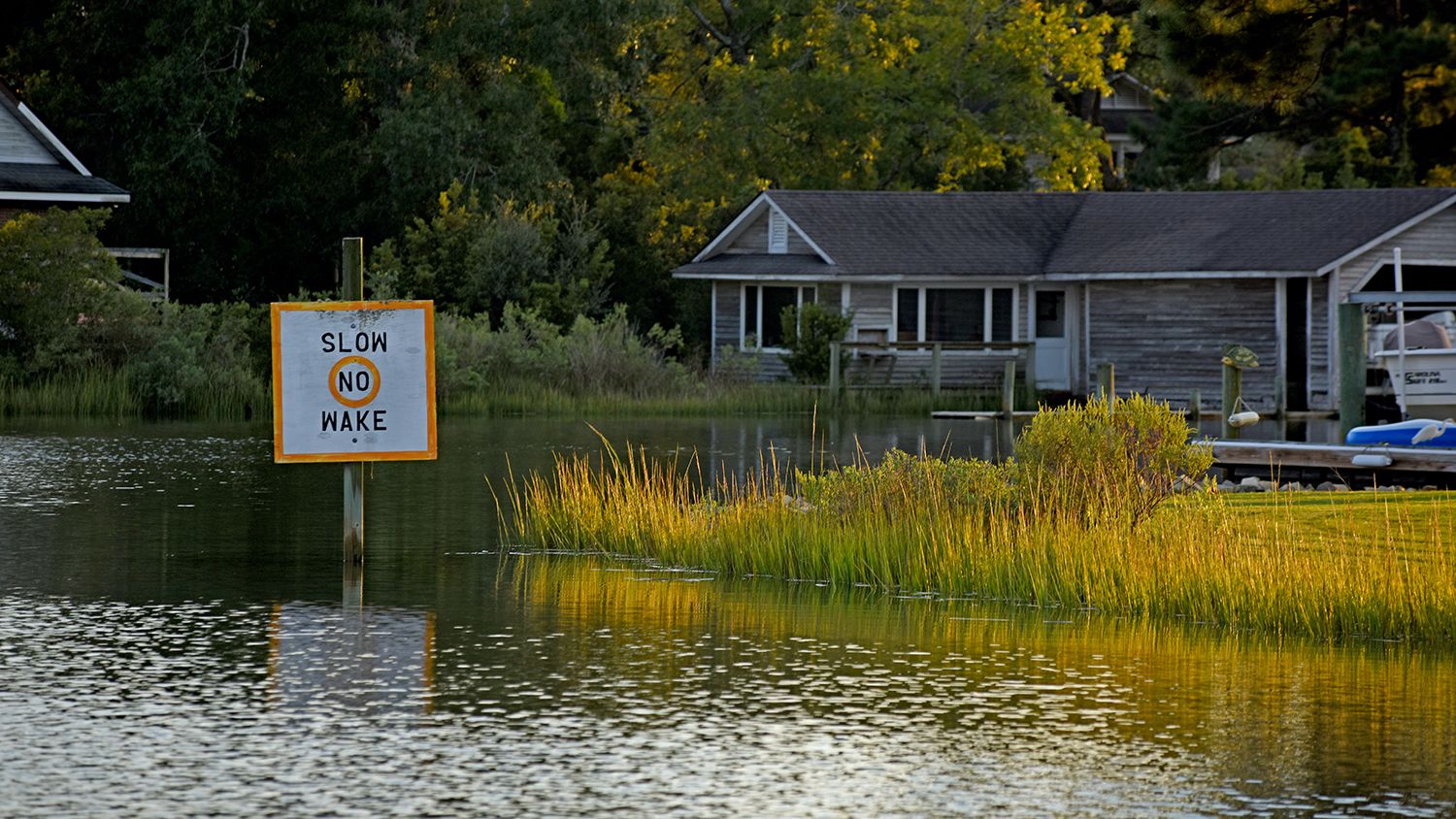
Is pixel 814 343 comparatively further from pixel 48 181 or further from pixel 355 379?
pixel 355 379

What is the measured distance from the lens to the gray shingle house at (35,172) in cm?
4281

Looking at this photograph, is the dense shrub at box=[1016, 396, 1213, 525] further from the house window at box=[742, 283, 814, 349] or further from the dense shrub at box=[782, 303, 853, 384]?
the house window at box=[742, 283, 814, 349]

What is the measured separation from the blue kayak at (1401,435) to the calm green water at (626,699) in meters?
12.7

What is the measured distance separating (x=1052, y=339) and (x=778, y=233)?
255 inches

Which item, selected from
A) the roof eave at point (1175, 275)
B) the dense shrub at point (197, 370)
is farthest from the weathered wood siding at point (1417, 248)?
the dense shrub at point (197, 370)

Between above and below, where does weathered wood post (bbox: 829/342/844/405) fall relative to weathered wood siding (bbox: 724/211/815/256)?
below

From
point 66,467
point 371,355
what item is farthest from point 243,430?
point 371,355

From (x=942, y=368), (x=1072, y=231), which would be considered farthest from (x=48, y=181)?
(x=1072, y=231)

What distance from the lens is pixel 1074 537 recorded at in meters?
15.8

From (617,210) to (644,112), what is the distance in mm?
8888

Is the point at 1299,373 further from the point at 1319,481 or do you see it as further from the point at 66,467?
the point at 66,467

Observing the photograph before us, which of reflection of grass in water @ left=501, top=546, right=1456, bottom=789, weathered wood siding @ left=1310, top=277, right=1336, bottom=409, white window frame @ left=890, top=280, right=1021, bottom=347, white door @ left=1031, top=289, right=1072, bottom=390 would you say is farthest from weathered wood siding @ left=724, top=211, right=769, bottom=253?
reflection of grass in water @ left=501, top=546, right=1456, bottom=789

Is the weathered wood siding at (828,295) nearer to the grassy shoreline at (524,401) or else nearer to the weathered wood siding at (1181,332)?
the grassy shoreline at (524,401)

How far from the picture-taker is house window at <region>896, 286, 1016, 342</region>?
165 ft
